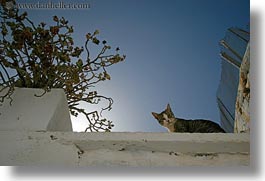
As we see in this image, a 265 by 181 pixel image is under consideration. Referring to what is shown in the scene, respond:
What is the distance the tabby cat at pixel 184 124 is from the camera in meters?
0.99

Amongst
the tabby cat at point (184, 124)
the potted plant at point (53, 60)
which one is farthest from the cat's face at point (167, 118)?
the potted plant at point (53, 60)

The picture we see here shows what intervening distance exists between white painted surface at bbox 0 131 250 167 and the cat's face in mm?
63

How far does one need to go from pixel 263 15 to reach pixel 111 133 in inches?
20.7

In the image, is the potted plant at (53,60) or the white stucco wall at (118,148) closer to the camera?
the white stucco wall at (118,148)

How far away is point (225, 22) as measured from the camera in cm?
106

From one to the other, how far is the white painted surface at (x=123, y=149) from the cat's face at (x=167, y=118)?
63 millimetres

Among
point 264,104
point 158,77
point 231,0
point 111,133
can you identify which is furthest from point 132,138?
point 231,0

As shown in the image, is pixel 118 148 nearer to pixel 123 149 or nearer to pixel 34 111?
pixel 123 149

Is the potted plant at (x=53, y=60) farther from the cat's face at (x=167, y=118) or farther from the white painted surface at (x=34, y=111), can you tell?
the cat's face at (x=167, y=118)

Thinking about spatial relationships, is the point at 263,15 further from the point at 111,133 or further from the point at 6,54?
the point at 6,54

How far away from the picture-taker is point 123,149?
936 millimetres

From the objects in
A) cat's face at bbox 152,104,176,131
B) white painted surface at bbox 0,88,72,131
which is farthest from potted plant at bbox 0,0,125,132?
cat's face at bbox 152,104,176,131

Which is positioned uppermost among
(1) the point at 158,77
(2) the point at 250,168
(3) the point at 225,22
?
(3) the point at 225,22

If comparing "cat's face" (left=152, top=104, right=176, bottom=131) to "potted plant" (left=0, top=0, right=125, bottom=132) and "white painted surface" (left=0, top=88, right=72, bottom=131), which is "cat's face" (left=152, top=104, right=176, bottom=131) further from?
"white painted surface" (left=0, top=88, right=72, bottom=131)
